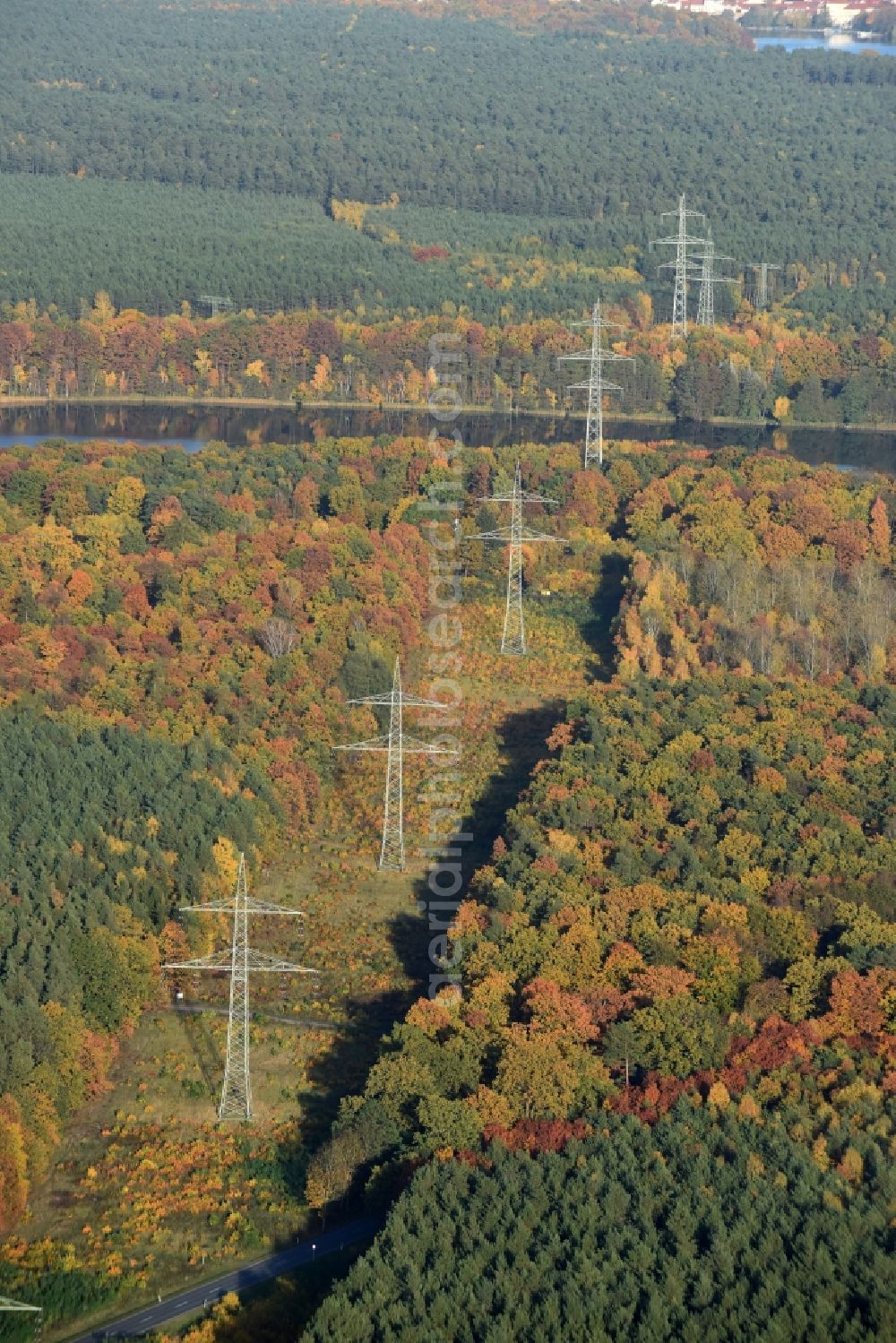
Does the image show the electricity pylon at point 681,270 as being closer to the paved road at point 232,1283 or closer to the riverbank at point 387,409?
the riverbank at point 387,409

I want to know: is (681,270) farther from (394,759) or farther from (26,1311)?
(26,1311)

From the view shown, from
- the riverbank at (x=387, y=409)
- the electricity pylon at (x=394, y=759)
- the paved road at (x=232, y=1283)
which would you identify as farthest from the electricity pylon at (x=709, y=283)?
the paved road at (x=232, y=1283)

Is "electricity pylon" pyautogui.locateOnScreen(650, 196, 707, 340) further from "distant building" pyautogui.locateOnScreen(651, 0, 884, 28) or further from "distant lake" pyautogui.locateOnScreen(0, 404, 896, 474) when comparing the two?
"distant building" pyautogui.locateOnScreen(651, 0, 884, 28)

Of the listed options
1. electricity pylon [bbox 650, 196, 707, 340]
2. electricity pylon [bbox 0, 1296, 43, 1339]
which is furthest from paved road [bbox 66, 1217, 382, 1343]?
electricity pylon [bbox 650, 196, 707, 340]

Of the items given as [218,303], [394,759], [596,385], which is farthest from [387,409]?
[394,759]

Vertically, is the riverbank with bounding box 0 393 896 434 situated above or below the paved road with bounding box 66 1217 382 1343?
above

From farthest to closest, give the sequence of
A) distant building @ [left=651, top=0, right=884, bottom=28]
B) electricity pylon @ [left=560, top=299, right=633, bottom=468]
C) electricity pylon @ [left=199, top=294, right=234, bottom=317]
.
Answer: distant building @ [left=651, top=0, right=884, bottom=28] < electricity pylon @ [left=199, top=294, right=234, bottom=317] < electricity pylon @ [left=560, top=299, right=633, bottom=468]

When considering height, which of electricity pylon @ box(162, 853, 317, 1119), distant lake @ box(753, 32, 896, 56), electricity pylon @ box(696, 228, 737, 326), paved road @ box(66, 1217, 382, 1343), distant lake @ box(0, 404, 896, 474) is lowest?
paved road @ box(66, 1217, 382, 1343)
